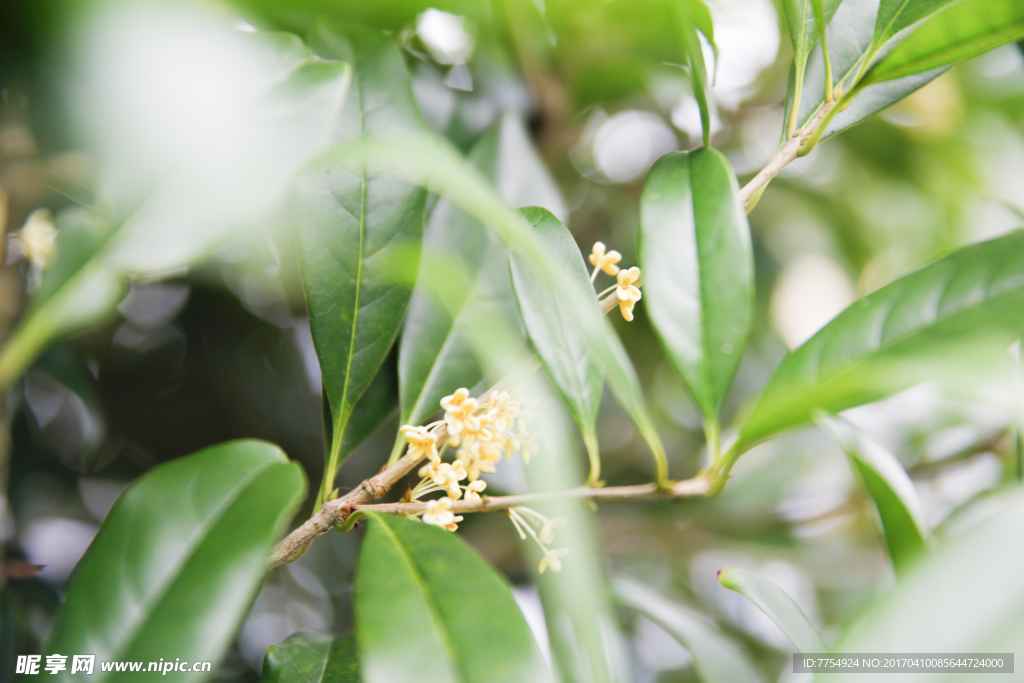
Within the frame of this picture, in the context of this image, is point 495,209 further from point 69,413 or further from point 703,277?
point 69,413

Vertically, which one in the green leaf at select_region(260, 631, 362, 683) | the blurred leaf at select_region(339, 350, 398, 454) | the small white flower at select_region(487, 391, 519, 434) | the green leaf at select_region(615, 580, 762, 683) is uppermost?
the small white flower at select_region(487, 391, 519, 434)

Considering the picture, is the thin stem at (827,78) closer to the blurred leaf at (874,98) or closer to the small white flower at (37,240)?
the blurred leaf at (874,98)

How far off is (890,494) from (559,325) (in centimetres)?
25

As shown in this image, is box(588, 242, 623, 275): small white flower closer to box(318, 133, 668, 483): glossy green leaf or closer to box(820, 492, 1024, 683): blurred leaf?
box(318, 133, 668, 483): glossy green leaf

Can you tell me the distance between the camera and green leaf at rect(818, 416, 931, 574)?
0.35 metres

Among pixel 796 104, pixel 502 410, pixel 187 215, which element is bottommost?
pixel 502 410

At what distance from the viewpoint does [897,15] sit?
0.48 metres

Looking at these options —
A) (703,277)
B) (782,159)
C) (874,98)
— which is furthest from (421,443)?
(874,98)

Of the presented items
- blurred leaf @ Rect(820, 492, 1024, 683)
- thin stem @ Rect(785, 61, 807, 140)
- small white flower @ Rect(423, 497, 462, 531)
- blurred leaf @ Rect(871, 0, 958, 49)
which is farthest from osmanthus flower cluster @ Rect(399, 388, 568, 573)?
blurred leaf @ Rect(871, 0, 958, 49)

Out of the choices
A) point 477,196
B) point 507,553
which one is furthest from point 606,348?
point 507,553

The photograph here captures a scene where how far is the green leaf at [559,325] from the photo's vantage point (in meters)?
0.43

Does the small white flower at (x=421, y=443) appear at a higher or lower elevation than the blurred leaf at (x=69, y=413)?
higher

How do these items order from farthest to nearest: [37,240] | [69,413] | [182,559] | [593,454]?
[69,413], [37,240], [593,454], [182,559]

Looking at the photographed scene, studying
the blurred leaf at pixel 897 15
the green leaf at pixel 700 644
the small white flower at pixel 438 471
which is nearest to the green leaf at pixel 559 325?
the small white flower at pixel 438 471
